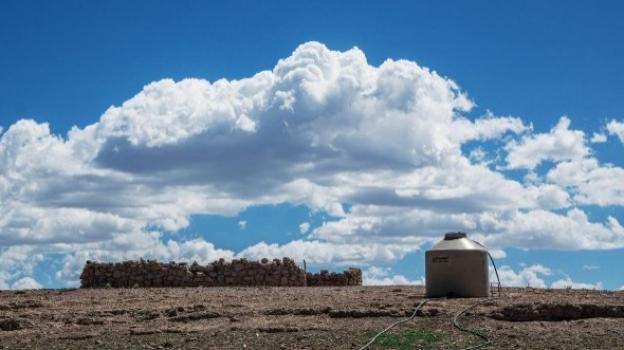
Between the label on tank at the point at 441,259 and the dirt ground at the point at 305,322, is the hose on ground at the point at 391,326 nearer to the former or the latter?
the dirt ground at the point at 305,322

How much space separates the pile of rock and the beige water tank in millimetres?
10232

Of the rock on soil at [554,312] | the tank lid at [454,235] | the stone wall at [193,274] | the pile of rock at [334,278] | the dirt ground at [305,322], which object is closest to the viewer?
the dirt ground at [305,322]

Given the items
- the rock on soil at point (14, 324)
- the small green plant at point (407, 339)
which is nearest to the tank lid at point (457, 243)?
the small green plant at point (407, 339)

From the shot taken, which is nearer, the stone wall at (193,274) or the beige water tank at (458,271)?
the beige water tank at (458,271)

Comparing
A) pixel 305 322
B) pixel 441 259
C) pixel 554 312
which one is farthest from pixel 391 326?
pixel 441 259

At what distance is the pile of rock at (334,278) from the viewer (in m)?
26.6

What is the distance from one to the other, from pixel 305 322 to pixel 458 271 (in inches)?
167

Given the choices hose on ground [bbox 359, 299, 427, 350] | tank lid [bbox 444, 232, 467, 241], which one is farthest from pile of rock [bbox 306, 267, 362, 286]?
hose on ground [bbox 359, 299, 427, 350]

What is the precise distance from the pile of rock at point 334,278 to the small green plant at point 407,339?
556 inches

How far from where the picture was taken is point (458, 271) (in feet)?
54.0

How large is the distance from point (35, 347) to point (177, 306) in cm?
369

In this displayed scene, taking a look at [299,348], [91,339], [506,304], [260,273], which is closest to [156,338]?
[91,339]

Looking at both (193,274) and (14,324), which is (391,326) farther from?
(193,274)

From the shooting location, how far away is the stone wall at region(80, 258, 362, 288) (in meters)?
24.6
